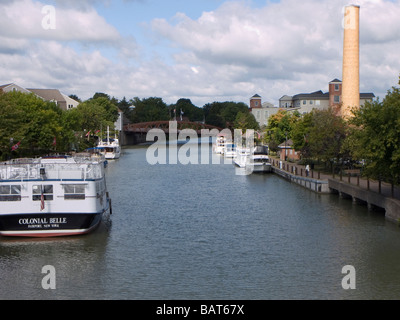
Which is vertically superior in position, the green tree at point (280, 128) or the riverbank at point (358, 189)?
the green tree at point (280, 128)

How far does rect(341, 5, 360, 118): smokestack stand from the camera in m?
73.7

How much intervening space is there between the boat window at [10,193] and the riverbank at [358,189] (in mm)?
24051

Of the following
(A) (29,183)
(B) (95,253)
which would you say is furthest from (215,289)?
(A) (29,183)

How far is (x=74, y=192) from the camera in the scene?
1289 inches

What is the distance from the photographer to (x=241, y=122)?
152250 millimetres

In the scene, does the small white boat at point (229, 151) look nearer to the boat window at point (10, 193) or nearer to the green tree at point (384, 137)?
the green tree at point (384, 137)

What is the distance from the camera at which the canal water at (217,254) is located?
24953 millimetres

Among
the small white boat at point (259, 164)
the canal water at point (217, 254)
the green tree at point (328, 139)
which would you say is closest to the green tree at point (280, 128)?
the small white boat at point (259, 164)

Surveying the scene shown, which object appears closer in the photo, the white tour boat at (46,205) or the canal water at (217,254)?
the canal water at (217,254)

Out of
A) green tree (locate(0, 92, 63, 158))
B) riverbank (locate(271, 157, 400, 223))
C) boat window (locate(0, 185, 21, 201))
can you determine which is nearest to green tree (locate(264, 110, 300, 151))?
riverbank (locate(271, 157, 400, 223))

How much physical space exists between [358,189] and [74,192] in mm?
24194

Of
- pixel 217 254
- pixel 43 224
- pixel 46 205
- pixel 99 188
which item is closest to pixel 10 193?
pixel 46 205

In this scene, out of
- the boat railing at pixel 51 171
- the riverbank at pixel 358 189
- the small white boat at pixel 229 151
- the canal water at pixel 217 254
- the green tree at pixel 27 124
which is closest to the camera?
the canal water at pixel 217 254
